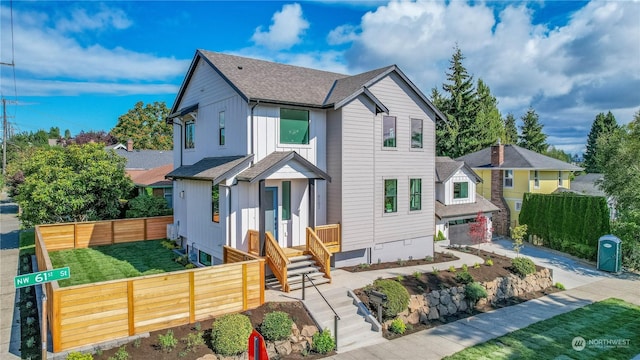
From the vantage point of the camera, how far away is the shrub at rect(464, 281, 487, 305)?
44.7ft

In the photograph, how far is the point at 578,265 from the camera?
20.3m

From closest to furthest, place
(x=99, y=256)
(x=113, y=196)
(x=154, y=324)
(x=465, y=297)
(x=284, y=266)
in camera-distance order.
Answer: (x=154, y=324), (x=284, y=266), (x=465, y=297), (x=99, y=256), (x=113, y=196)

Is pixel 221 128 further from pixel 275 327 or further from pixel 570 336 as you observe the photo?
pixel 570 336

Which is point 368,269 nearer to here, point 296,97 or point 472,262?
point 472,262

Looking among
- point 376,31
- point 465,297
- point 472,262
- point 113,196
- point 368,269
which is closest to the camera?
point 465,297

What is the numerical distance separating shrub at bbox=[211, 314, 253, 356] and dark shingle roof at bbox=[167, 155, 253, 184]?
4794mm

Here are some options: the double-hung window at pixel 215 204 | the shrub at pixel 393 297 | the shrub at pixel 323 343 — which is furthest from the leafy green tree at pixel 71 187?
the shrub at pixel 393 297

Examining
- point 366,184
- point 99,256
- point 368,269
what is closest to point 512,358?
point 368,269

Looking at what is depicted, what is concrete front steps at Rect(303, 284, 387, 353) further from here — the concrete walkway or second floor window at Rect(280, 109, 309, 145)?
the concrete walkway

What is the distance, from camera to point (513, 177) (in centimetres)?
2714

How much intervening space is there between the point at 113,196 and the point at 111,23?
8.93m

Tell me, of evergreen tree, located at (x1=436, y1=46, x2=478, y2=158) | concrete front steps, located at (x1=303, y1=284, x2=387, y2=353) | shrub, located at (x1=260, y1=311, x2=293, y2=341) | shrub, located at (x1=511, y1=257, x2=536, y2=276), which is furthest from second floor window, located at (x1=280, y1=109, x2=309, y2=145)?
evergreen tree, located at (x1=436, y1=46, x2=478, y2=158)

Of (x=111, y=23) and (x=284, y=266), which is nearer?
(x=284, y=266)

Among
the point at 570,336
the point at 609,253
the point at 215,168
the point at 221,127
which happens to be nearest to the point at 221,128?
the point at 221,127
